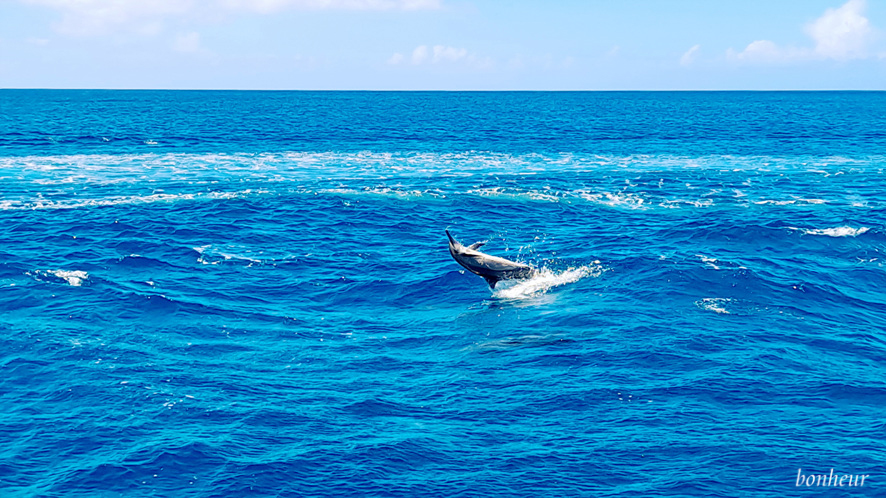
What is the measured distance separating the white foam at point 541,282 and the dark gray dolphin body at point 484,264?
1825 millimetres

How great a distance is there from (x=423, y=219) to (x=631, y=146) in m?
78.0

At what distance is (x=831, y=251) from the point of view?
73125 mm

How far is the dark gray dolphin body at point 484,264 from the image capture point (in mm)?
57938

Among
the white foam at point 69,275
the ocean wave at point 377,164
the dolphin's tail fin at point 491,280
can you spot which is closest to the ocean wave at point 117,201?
the ocean wave at point 377,164

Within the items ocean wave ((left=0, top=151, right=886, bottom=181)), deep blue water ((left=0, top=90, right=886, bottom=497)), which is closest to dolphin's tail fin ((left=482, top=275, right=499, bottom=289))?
deep blue water ((left=0, top=90, right=886, bottom=497))

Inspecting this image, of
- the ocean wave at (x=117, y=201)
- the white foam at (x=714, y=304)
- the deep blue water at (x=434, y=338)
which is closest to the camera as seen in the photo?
the deep blue water at (x=434, y=338)

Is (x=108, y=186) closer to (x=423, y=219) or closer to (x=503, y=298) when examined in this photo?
(x=423, y=219)

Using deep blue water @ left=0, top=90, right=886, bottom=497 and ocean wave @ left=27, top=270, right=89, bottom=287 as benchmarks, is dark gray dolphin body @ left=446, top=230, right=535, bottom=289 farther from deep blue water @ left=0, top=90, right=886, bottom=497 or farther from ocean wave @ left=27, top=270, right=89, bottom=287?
ocean wave @ left=27, top=270, right=89, bottom=287

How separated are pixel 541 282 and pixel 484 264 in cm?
828

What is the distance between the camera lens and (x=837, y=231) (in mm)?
78438

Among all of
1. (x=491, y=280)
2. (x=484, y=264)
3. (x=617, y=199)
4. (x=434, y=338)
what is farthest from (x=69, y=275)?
(x=617, y=199)

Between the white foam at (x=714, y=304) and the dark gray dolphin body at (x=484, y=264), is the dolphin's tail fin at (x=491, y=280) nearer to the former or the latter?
the dark gray dolphin body at (x=484, y=264)

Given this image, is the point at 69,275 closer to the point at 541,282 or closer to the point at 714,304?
the point at 541,282

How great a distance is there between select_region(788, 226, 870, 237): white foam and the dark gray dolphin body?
34654 mm
